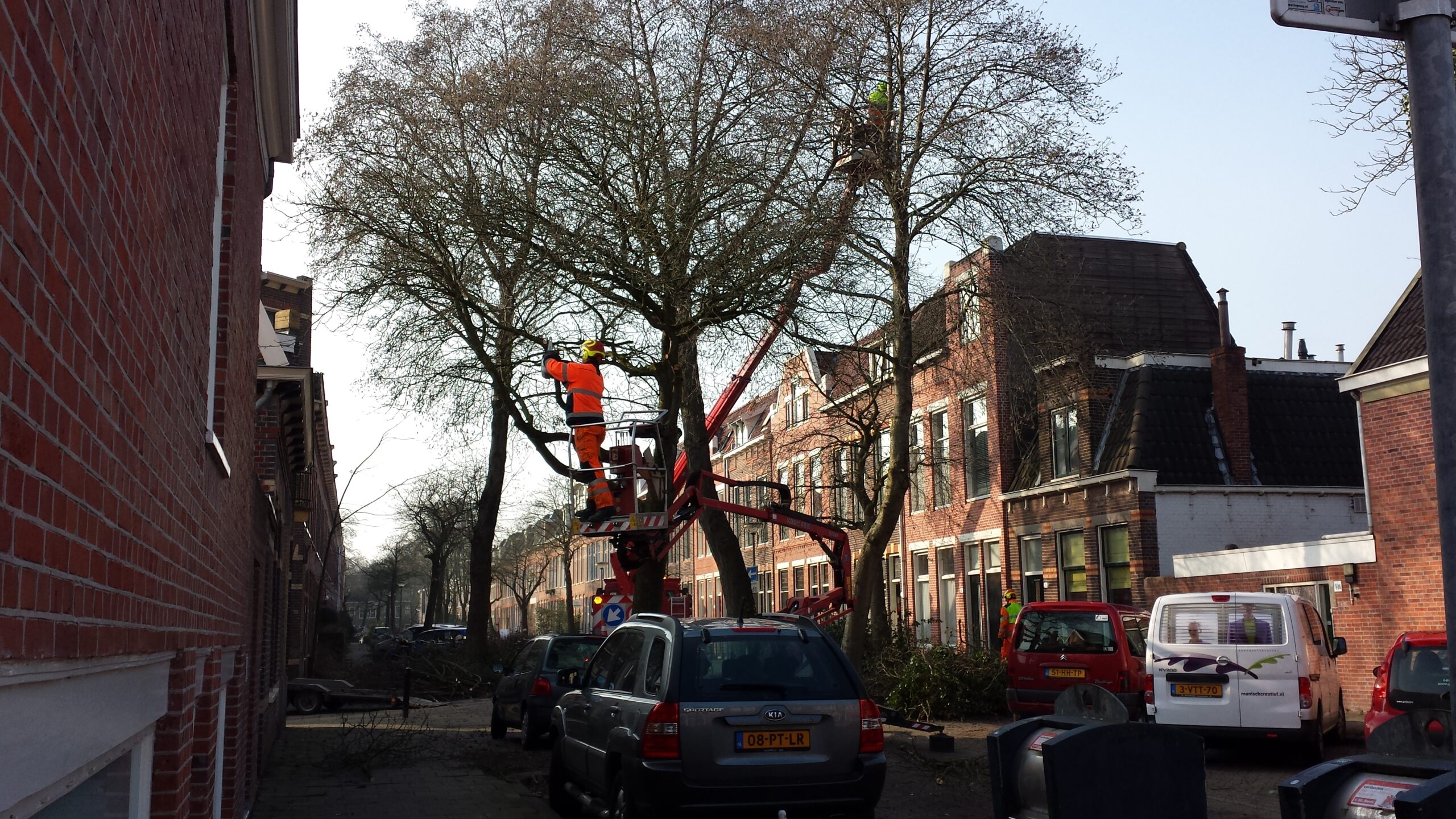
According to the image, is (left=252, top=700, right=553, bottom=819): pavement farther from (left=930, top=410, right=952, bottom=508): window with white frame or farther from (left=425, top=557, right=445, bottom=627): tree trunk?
(left=425, top=557, right=445, bottom=627): tree trunk

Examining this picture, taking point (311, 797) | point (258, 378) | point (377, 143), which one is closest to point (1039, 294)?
point (377, 143)

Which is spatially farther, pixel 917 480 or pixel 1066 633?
pixel 917 480

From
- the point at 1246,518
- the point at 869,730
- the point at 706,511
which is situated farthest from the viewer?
the point at 1246,518

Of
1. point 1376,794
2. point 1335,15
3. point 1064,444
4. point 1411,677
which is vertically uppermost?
point 1064,444

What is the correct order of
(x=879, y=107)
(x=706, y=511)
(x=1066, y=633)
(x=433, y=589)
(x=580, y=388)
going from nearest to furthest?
(x=580, y=388), (x=1066, y=633), (x=879, y=107), (x=706, y=511), (x=433, y=589)

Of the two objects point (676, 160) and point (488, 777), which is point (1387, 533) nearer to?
point (676, 160)

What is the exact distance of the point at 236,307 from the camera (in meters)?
7.11

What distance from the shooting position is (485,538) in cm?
2994

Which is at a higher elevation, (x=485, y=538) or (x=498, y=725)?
(x=485, y=538)

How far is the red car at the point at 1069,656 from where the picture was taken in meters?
16.1

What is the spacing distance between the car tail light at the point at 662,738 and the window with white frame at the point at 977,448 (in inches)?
935

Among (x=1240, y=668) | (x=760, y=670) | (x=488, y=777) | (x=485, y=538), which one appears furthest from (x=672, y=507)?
(x=485, y=538)

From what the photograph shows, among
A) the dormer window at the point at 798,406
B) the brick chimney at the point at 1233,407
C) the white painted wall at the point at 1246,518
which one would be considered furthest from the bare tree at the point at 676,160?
the dormer window at the point at 798,406

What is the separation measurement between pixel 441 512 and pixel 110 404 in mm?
53924
